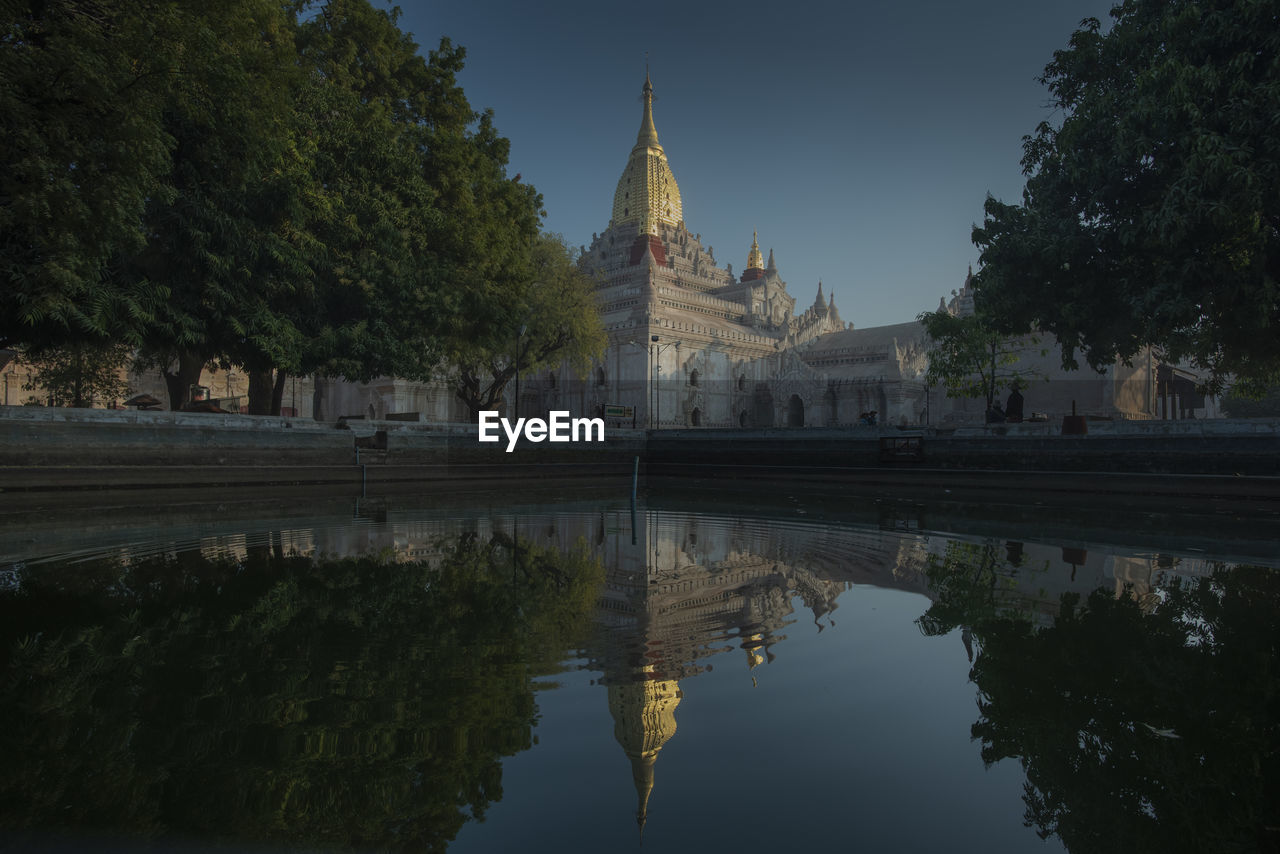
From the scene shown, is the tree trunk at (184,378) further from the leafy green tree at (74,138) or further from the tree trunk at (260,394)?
the leafy green tree at (74,138)

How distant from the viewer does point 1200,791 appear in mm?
3221

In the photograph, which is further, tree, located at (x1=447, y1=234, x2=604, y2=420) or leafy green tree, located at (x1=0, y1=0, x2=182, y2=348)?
tree, located at (x1=447, y1=234, x2=604, y2=420)

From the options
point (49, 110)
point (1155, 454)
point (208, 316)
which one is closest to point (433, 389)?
point (208, 316)

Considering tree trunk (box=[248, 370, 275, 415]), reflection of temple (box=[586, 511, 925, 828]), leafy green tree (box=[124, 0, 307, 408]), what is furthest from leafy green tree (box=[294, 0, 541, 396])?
reflection of temple (box=[586, 511, 925, 828])

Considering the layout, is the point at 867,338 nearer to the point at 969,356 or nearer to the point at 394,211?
the point at 969,356

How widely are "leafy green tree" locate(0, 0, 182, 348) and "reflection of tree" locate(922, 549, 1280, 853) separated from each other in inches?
595

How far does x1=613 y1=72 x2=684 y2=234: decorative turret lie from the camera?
68.3m

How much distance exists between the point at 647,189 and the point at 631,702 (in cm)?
6892

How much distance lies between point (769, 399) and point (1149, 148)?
37911 mm

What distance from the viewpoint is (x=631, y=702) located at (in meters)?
4.04


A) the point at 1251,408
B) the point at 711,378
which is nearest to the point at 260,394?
the point at 711,378

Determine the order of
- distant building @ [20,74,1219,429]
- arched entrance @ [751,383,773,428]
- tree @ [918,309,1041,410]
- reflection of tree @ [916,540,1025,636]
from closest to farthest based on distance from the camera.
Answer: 1. reflection of tree @ [916,540,1025,636]
2. tree @ [918,309,1041,410]
3. distant building @ [20,74,1219,429]
4. arched entrance @ [751,383,773,428]

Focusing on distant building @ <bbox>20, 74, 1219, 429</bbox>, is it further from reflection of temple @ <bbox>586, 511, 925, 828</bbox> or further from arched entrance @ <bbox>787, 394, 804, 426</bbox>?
reflection of temple @ <bbox>586, 511, 925, 828</bbox>

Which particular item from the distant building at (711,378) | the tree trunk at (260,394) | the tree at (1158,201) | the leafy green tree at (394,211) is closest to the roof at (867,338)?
the distant building at (711,378)
